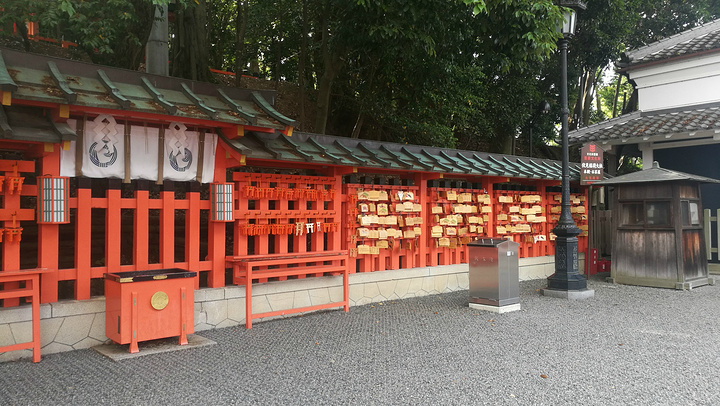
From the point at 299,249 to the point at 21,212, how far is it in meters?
3.78

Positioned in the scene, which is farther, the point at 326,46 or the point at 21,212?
the point at 326,46

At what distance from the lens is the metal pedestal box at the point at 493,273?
8.44m

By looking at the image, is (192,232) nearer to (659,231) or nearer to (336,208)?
(336,208)

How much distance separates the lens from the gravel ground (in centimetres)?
457

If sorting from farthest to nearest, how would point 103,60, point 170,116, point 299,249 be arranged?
1. point 103,60
2. point 299,249
3. point 170,116

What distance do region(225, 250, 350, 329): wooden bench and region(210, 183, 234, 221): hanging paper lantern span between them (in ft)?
2.03

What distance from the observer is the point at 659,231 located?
36.6ft

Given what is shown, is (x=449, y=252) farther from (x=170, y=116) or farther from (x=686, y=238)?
(x=170, y=116)

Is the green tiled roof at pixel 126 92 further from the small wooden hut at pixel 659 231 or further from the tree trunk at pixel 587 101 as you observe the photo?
the tree trunk at pixel 587 101

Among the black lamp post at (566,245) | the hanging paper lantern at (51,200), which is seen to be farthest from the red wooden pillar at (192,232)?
the black lamp post at (566,245)

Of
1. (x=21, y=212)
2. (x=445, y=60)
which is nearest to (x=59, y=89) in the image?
(x=21, y=212)

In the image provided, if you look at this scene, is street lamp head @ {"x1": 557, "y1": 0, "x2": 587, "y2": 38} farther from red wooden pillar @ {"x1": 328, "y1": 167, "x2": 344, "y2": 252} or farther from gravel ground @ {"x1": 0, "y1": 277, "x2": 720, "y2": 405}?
gravel ground @ {"x1": 0, "y1": 277, "x2": 720, "y2": 405}

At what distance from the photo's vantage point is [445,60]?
13.2 meters

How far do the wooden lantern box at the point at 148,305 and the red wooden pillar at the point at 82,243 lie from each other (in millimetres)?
342
